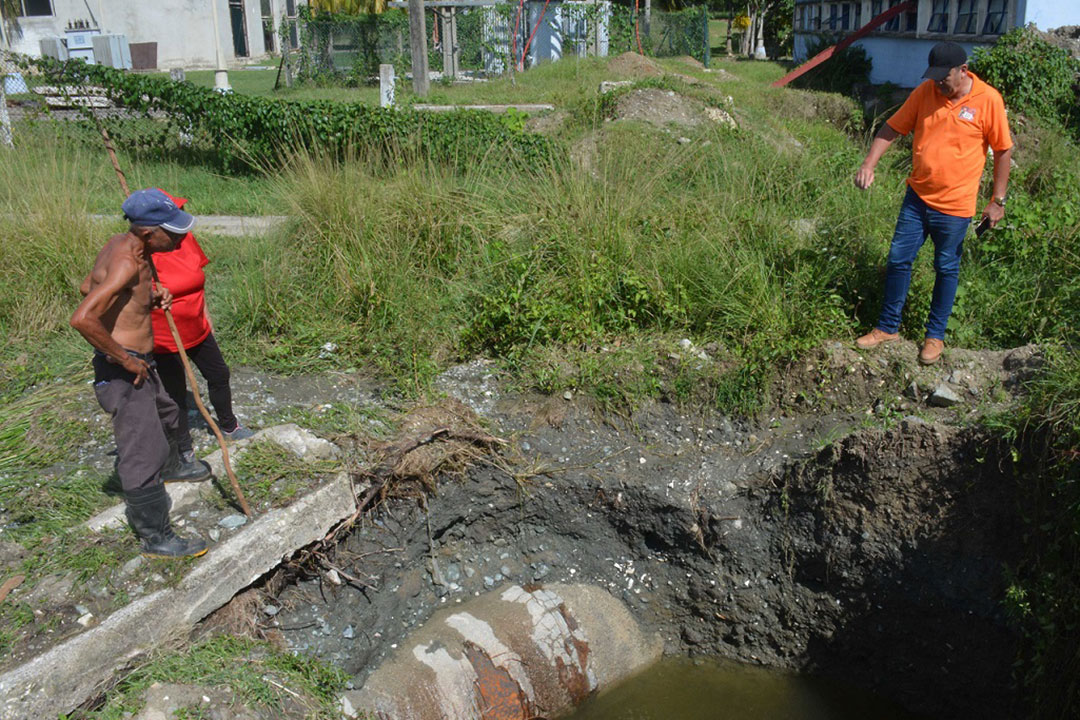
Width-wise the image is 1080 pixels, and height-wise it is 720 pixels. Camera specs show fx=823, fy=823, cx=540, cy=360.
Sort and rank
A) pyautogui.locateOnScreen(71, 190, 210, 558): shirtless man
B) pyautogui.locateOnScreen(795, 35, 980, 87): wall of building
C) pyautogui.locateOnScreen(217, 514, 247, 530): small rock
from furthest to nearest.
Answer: pyautogui.locateOnScreen(795, 35, 980, 87): wall of building, pyautogui.locateOnScreen(217, 514, 247, 530): small rock, pyautogui.locateOnScreen(71, 190, 210, 558): shirtless man

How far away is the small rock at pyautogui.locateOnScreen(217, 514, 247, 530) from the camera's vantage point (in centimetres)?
379

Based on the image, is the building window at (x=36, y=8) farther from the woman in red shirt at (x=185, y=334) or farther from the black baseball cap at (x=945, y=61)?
the black baseball cap at (x=945, y=61)

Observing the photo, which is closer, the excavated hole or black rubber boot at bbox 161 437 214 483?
black rubber boot at bbox 161 437 214 483

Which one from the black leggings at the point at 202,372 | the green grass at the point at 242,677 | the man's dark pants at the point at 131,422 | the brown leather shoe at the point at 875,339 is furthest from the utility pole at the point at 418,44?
the green grass at the point at 242,677

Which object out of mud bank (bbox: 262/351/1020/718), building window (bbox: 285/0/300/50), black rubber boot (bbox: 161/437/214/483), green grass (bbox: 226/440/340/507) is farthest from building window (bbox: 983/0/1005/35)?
building window (bbox: 285/0/300/50)

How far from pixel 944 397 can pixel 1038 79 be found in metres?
7.01

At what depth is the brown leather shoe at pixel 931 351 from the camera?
469 cm

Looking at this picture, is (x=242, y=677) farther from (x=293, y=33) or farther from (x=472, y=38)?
(x=293, y=33)

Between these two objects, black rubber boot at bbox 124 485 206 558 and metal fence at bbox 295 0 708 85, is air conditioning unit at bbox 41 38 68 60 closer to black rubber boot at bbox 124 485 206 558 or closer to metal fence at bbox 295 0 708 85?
metal fence at bbox 295 0 708 85

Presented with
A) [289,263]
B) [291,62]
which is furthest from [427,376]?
[291,62]

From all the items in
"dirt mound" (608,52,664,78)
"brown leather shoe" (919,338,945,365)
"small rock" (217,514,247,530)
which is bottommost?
"small rock" (217,514,247,530)

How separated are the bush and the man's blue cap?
9.39 metres

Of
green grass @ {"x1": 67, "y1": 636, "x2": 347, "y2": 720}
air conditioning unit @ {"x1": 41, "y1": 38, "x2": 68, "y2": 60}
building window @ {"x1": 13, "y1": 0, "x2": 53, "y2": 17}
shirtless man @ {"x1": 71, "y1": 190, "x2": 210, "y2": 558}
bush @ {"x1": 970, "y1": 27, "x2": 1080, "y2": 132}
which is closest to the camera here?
green grass @ {"x1": 67, "y1": 636, "x2": 347, "y2": 720}

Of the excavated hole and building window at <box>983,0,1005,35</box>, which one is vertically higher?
building window at <box>983,0,1005,35</box>
